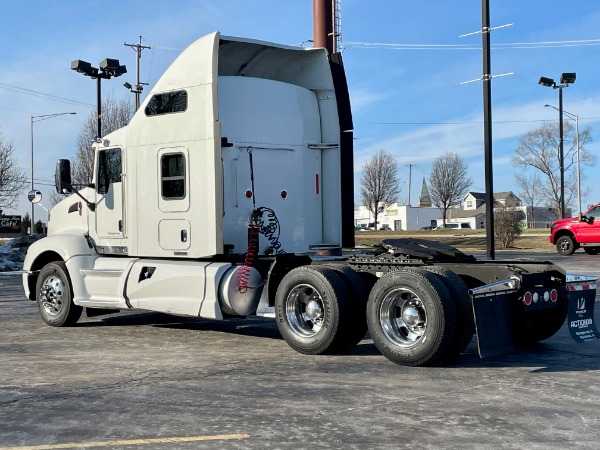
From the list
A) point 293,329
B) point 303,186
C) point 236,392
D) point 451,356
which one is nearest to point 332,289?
point 293,329

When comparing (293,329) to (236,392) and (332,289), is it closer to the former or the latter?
(332,289)

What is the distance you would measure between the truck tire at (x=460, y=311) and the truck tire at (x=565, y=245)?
23275mm

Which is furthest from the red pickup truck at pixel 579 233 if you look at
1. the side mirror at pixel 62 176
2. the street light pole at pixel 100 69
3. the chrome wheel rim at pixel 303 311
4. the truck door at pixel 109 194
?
the side mirror at pixel 62 176

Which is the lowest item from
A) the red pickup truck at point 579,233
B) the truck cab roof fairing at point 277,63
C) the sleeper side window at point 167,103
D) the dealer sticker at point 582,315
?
the dealer sticker at point 582,315

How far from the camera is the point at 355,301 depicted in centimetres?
805

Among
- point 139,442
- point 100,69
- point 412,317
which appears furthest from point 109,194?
point 100,69

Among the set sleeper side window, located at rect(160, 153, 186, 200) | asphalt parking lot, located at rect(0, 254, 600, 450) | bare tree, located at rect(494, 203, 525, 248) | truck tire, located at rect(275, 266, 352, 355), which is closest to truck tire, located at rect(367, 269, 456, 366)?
asphalt parking lot, located at rect(0, 254, 600, 450)

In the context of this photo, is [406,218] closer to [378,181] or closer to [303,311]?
[378,181]

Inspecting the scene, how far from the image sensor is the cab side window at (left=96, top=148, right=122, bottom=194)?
10523mm

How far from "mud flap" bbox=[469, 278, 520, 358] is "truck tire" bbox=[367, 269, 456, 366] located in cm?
27

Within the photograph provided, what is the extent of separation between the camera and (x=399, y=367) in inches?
297

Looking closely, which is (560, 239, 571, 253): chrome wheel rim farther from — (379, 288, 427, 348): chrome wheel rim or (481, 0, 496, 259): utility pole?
(379, 288, 427, 348): chrome wheel rim

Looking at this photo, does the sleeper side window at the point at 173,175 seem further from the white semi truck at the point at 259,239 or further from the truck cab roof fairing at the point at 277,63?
the truck cab roof fairing at the point at 277,63

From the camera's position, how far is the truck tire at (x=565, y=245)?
28.9 m
